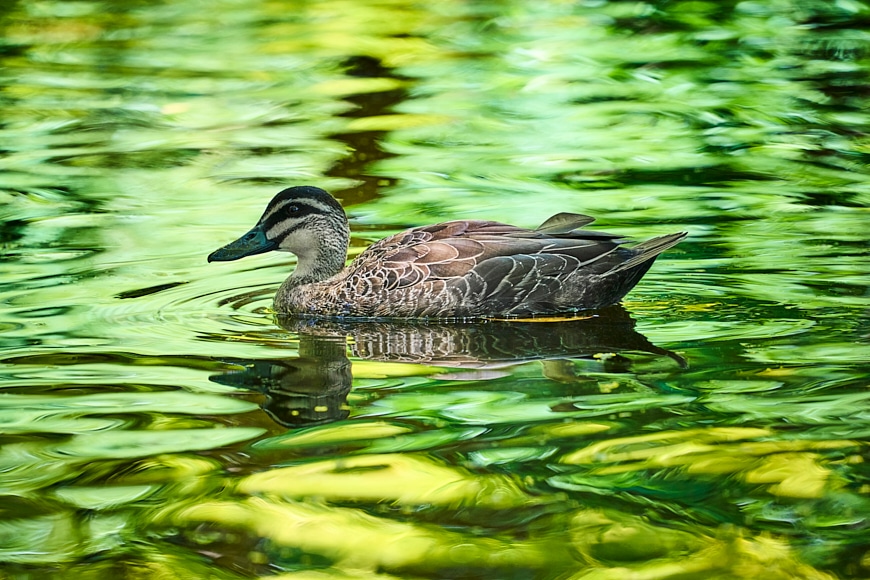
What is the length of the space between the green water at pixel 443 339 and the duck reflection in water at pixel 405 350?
1.2 inches

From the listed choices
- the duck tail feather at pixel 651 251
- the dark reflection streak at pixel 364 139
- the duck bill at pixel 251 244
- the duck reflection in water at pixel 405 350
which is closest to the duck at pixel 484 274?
the duck tail feather at pixel 651 251

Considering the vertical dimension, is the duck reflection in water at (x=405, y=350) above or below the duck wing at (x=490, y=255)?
below

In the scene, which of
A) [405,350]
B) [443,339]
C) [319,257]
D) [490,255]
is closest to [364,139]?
[319,257]

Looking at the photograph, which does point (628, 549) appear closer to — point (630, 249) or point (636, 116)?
Answer: point (630, 249)

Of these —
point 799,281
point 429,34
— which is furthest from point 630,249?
point 429,34

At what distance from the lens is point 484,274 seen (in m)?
8.63

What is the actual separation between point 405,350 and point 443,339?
319mm

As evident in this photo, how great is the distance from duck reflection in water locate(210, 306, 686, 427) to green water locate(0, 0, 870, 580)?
0.03 m

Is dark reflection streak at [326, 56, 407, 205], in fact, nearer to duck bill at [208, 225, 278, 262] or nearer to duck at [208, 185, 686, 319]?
duck bill at [208, 225, 278, 262]

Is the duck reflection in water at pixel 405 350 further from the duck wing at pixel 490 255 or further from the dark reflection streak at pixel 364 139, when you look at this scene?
the dark reflection streak at pixel 364 139

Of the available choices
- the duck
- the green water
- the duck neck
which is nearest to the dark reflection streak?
the green water

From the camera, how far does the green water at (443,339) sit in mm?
5461

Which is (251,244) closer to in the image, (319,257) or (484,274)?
(319,257)

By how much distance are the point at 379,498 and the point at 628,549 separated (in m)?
1.11
